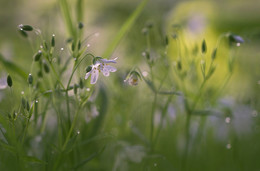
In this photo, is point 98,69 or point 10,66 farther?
point 10,66

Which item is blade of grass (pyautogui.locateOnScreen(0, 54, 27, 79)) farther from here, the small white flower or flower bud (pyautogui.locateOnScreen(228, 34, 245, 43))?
flower bud (pyautogui.locateOnScreen(228, 34, 245, 43))

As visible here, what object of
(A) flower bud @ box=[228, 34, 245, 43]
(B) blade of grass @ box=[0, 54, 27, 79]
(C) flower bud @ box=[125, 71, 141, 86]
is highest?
(A) flower bud @ box=[228, 34, 245, 43]

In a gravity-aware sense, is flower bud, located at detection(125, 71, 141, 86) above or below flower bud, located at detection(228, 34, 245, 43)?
below

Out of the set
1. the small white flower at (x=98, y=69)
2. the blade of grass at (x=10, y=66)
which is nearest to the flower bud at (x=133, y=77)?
the small white flower at (x=98, y=69)

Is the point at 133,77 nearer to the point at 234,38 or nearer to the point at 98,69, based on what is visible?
the point at 98,69

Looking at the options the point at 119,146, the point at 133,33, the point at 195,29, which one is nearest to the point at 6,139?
the point at 119,146

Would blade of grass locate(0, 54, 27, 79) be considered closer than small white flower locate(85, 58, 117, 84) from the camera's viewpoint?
No

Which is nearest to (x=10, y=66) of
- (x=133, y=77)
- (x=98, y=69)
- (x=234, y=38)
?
(x=98, y=69)

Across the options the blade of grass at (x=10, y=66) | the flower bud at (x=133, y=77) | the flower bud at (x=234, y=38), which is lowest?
the flower bud at (x=133, y=77)

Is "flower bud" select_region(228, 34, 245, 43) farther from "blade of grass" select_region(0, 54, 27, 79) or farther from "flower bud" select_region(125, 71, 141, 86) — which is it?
"blade of grass" select_region(0, 54, 27, 79)

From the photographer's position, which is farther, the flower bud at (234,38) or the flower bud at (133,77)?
the flower bud at (234,38)

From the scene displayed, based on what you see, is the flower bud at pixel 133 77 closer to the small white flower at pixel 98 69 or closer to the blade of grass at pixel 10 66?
the small white flower at pixel 98 69

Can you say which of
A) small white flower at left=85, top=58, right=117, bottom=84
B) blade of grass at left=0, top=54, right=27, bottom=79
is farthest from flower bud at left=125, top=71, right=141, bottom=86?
blade of grass at left=0, top=54, right=27, bottom=79
